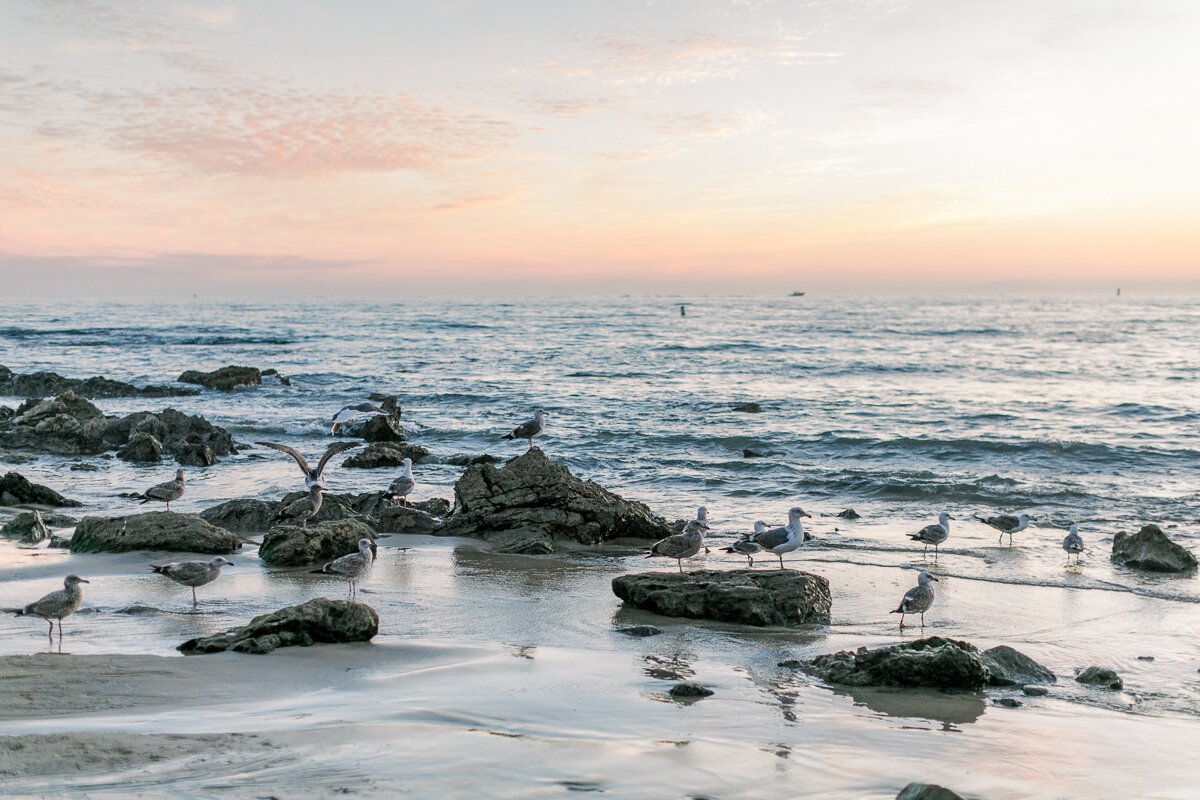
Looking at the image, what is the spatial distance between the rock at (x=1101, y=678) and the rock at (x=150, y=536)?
30.1 ft

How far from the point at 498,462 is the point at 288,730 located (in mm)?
15967

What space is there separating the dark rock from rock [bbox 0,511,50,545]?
2136 cm

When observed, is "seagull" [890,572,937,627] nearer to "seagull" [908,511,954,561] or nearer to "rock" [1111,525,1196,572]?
"seagull" [908,511,954,561]

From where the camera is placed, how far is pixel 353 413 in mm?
24031

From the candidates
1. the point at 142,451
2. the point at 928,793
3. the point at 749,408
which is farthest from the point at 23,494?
the point at 749,408

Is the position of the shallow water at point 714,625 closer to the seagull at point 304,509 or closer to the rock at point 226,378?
the seagull at point 304,509

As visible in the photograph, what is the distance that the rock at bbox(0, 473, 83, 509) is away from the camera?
48.0 feet

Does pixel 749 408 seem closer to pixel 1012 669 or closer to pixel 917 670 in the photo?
pixel 1012 669

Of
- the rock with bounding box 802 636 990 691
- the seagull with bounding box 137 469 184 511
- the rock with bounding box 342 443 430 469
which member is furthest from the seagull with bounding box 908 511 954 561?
the rock with bounding box 342 443 430 469

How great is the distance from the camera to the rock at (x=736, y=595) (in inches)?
367

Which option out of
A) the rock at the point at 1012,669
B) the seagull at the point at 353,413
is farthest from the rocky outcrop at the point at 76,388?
the rock at the point at 1012,669

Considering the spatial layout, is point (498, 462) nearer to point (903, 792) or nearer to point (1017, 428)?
point (1017, 428)

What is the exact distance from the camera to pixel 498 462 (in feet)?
70.7

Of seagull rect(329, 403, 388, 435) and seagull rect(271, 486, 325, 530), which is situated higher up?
seagull rect(329, 403, 388, 435)
